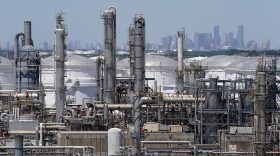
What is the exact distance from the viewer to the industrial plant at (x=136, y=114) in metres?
29.7

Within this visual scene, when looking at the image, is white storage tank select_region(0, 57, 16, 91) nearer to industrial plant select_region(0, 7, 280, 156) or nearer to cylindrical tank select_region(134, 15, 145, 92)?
industrial plant select_region(0, 7, 280, 156)

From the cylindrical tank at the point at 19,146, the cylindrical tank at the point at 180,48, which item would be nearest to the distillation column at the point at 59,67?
the cylindrical tank at the point at 180,48

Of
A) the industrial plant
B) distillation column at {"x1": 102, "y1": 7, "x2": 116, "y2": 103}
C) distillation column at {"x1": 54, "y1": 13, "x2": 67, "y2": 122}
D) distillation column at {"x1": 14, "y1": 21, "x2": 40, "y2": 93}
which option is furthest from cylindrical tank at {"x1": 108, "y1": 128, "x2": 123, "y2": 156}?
distillation column at {"x1": 14, "y1": 21, "x2": 40, "y2": 93}

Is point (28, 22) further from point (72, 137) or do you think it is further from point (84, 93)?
point (84, 93)

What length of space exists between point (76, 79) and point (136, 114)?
46677 millimetres

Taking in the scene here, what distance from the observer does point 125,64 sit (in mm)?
89312

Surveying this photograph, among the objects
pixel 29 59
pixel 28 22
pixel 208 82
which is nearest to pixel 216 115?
pixel 208 82

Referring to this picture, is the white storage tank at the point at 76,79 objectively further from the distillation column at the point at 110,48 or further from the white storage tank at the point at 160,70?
the distillation column at the point at 110,48

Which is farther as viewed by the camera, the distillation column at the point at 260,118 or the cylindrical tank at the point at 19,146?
the distillation column at the point at 260,118

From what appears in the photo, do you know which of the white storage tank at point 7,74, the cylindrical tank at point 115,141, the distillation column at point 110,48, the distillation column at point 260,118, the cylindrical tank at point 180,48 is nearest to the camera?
the cylindrical tank at point 115,141

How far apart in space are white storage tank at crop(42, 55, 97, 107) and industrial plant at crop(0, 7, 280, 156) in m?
15.7

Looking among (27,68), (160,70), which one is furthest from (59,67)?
(160,70)

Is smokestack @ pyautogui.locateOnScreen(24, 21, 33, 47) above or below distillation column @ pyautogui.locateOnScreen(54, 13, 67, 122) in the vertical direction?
above

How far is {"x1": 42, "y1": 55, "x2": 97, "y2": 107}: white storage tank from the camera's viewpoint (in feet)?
218
